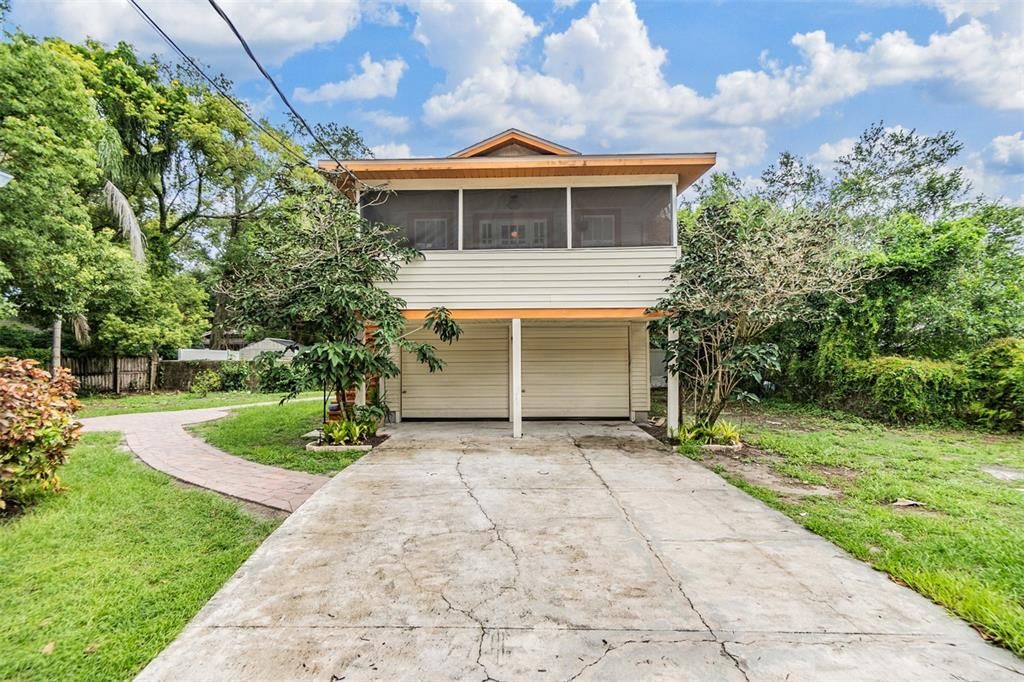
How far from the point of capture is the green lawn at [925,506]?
2757 millimetres

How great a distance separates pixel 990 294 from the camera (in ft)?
28.9

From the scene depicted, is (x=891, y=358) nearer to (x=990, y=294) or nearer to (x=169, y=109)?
(x=990, y=294)

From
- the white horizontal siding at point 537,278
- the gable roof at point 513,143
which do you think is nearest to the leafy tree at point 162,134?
the gable roof at point 513,143

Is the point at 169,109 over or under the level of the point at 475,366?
over

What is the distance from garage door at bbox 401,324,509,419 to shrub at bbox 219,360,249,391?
34.3 ft

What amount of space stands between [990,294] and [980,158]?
9.45 m

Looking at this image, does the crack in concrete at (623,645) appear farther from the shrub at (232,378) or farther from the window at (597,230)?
the shrub at (232,378)

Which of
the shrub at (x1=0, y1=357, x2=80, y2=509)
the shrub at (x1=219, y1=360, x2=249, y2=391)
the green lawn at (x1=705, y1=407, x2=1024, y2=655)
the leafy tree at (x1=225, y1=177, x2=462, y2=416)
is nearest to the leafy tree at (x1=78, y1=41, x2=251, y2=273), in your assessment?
the shrub at (x1=219, y1=360, x2=249, y2=391)

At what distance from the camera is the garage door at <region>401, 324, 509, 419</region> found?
9.05 meters

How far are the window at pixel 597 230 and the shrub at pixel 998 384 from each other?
6.87m

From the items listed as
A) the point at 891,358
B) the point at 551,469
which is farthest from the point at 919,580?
the point at 891,358

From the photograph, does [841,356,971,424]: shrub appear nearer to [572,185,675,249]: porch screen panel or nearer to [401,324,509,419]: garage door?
[572,185,675,249]: porch screen panel

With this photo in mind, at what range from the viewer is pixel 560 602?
2.60 m

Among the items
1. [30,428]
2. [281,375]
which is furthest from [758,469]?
[30,428]
